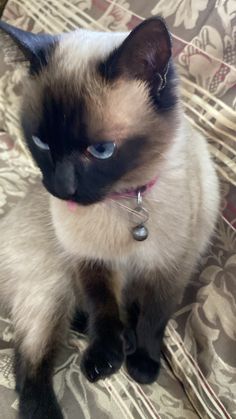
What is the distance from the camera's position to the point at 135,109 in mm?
886

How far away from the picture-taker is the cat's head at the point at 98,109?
84cm

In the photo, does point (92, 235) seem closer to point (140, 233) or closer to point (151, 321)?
point (140, 233)

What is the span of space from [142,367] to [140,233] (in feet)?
1.00

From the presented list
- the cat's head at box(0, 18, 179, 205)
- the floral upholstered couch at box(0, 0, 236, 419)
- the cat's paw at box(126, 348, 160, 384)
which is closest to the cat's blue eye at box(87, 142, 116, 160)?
the cat's head at box(0, 18, 179, 205)

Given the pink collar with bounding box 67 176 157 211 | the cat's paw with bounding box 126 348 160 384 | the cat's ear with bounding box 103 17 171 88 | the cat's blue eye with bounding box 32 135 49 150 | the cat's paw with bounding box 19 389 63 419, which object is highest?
the cat's ear with bounding box 103 17 171 88

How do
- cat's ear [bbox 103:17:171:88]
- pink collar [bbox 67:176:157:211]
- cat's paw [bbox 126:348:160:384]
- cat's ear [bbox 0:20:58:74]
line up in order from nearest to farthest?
cat's ear [bbox 103:17:171:88] < cat's ear [bbox 0:20:58:74] < pink collar [bbox 67:176:157:211] < cat's paw [bbox 126:348:160:384]

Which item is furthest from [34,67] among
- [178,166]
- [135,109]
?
[178,166]

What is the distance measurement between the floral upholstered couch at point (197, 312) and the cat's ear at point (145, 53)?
35 centimetres

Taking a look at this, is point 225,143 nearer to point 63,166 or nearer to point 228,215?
point 228,215

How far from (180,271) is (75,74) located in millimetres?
516

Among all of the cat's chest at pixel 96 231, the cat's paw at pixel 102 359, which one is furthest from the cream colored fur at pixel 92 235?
the cat's paw at pixel 102 359

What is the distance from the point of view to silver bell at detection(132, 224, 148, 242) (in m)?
1.06

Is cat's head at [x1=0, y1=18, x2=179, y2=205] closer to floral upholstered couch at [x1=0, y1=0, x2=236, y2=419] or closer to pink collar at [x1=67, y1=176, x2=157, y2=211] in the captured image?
pink collar at [x1=67, y1=176, x2=157, y2=211]

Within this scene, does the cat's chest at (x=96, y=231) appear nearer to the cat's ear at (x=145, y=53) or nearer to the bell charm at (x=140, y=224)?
the bell charm at (x=140, y=224)
